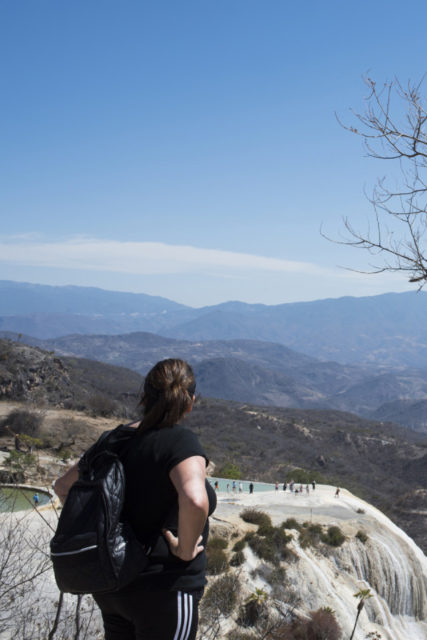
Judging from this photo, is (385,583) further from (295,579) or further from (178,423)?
(178,423)

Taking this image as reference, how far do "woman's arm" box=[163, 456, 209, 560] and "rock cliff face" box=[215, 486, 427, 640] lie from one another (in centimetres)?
A: 1096

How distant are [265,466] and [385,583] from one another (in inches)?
746

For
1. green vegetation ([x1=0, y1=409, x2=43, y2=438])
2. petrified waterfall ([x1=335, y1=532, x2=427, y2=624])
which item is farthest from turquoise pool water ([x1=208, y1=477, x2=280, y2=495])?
green vegetation ([x1=0, y1=409, x2=43, y2=438])

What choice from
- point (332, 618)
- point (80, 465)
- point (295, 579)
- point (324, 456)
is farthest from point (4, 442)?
point (324, 456)

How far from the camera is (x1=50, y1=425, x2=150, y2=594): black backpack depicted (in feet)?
5.70

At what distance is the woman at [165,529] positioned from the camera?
72.5 inches

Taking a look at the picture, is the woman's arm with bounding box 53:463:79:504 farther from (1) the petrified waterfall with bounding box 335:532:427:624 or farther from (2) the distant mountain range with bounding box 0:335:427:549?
(2) the distant mountain range with bounding box 0:335:427:549

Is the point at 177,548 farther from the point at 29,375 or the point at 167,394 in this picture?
the point at 29,375

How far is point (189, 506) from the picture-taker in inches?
70.7

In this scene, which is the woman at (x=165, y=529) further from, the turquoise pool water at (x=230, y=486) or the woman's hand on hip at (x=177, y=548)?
the turquoise pool water at (x=230, y=486)

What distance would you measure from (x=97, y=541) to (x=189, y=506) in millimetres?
351

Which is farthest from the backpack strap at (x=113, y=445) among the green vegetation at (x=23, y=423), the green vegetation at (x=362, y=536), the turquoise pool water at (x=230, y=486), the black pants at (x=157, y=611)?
the green vegetation at (x=23, y=423)

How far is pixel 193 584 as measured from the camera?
6.41 feet

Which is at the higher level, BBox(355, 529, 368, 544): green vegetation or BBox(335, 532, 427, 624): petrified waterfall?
BBox(355, 529, 368, 544): green vegetation
